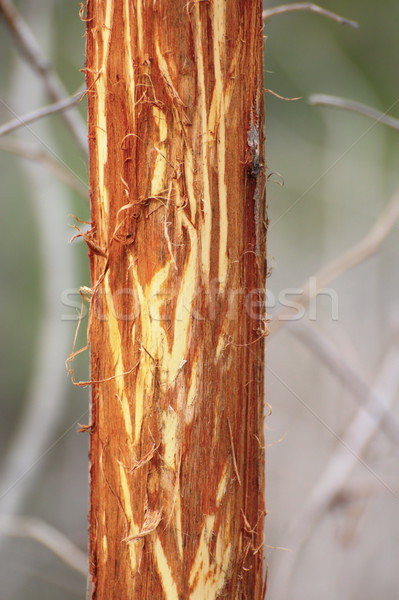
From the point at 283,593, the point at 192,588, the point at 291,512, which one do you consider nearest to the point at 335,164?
the point at 291,512

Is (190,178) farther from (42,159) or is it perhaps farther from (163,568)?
(42,159)

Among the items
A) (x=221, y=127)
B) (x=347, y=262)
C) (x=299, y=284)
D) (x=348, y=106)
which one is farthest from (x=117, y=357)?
(x=299, y=284)

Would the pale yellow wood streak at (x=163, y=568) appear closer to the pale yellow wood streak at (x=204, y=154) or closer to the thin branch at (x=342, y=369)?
the pale yellow wood streak at (x=204, y=154)

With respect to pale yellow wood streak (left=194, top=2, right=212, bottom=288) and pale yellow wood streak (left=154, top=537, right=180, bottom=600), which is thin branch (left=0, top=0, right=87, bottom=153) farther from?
pale yellow wood streak (left=154, top=537, right=180, bottom=600)

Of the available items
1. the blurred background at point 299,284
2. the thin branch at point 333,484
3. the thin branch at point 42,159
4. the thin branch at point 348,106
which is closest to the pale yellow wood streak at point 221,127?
the thin branch at point 348,106

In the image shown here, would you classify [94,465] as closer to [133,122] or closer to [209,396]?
[209,396]
